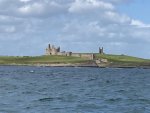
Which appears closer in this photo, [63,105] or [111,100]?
[63,105]

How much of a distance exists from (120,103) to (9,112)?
524 inches

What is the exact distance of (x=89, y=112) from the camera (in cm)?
4403

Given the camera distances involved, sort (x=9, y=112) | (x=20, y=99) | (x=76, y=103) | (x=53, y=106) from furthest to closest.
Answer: (x=20, y=99) → (x=76, y=103) → (x=53, y=106) → (x=9, y=112)

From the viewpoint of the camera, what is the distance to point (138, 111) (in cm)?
4525

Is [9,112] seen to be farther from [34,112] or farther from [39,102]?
[39,102]

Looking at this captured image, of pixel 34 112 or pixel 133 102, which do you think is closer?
pixel 34 112

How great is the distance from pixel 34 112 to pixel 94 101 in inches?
467

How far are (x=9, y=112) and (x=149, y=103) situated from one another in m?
15.4

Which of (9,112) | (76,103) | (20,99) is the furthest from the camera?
(20,99)

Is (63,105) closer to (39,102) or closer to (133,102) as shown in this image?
(39,102)

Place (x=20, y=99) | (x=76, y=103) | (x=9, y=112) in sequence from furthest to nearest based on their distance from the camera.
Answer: (x=20, y=99) → (x=76, y=103) → (x=9, y=112)

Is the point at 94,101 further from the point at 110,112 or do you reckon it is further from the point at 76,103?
the point at 110,112

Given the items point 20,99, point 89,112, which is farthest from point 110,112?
point 20,99

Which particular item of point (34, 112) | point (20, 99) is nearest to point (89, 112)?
point (34, 112)
